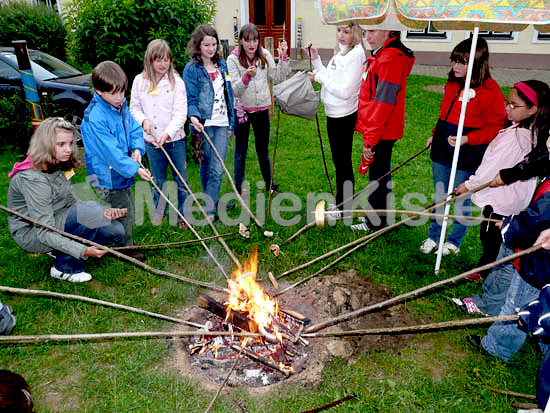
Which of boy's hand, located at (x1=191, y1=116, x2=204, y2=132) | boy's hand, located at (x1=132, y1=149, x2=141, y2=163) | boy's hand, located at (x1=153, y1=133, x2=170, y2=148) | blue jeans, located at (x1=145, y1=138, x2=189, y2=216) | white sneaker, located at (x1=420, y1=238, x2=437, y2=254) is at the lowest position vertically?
white sneaker, located at (x1=420, y1=238, x2=437, y2=254)

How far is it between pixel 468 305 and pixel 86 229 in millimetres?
3955

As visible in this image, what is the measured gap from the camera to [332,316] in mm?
4125

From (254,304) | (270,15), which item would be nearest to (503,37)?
(270,15)

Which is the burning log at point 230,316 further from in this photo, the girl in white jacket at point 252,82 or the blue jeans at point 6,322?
the girl in white jacket at point 252,82

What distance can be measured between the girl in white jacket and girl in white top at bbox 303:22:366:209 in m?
0.76

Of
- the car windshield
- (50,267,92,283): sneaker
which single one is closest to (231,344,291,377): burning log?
(50,267,92,283): sneaker

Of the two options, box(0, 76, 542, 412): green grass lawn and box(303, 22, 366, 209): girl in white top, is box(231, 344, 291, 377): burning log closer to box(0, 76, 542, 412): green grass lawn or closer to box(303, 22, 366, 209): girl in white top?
box(0, 76, 542, 412): green grass lawn

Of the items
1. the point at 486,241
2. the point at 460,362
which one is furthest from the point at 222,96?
the point at 460,362

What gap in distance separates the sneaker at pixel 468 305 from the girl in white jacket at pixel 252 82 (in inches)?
128

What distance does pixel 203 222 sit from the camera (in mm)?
5762

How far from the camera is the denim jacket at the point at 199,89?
5.21m

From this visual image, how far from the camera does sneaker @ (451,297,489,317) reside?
415 centimetres

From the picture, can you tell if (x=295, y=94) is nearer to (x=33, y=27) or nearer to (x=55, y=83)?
(x=55, y=83)

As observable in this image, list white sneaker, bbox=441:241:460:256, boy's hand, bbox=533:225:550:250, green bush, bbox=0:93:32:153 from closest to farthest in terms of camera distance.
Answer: boy's hand, bbox=533:225:550:250 < white sneaker, bbox=441:241:460:256 < green bush, bbox=0:93:32:153
